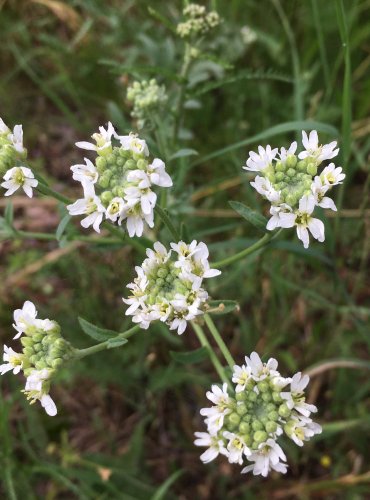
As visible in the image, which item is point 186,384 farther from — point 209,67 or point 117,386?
point 209,67

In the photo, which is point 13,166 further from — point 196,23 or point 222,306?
point 196,23

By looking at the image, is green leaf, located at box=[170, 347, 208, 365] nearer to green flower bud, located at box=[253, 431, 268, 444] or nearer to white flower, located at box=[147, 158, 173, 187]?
green flower bud, located at box=[253, 431, 268, 444]

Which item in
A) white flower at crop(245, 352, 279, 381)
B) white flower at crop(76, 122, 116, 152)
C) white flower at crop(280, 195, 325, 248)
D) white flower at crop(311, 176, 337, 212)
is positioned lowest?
white flower at crop(245, 352, 279, 381)

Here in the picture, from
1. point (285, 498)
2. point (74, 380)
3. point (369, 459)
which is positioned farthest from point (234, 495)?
point (74, 380)

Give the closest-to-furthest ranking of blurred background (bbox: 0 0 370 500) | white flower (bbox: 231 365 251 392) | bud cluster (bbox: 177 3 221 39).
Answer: white flower (bbox: 231 365 251 392), bud cluster (bbox: 177 3 221 39), blurred background (bbox: 0 0 370 500)

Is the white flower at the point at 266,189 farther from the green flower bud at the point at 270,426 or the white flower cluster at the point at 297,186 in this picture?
the green flower bud at the point at 270,426

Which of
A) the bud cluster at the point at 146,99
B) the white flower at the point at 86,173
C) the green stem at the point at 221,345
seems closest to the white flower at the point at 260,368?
the green stem at the point at 221,345

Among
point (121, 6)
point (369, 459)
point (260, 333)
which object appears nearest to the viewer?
point (369, 459)

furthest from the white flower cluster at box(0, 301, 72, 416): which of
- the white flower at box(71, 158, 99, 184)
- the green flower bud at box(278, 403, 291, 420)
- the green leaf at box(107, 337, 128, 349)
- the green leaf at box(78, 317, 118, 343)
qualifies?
the green flower bud at box(278, 403, 291, 420)
